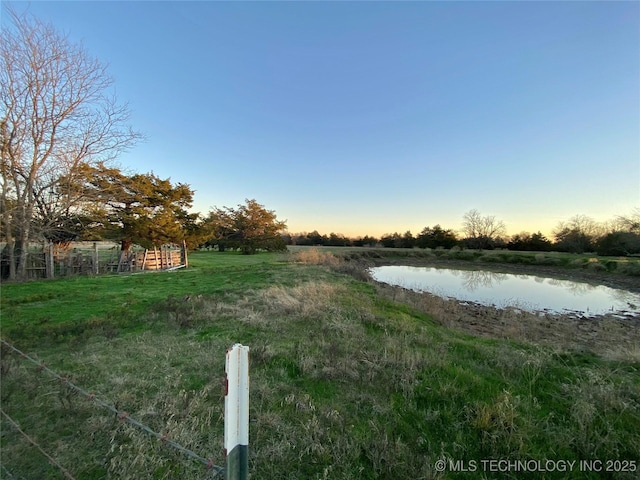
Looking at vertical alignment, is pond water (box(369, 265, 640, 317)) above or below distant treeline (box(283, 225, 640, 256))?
below

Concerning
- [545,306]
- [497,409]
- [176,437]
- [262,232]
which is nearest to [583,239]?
[545,306]

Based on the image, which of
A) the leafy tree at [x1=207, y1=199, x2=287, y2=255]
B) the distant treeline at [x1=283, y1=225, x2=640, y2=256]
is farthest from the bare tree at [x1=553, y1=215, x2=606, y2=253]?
the leafy tree at [x1=207, y1=199, x2=287, y2=255]

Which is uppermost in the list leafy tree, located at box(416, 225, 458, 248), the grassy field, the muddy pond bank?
leafy tree, located at box(416, 225, 458, 248)

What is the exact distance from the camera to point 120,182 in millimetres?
18672

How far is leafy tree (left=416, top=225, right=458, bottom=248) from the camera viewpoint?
55906 millimetres

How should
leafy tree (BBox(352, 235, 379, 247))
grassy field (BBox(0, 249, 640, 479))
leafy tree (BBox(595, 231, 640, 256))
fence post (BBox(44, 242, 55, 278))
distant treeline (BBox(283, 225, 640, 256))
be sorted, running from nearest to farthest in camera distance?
grassy field (BBox(0, 249, 640, 479)), fence post (BBox(44, 242, 55, 278)), leafy tree (BBox(595, 231, 640, 256)), distant treeline (BBox(283, 225, 640, 256)), leafy tree (BBox(352, 235, 379, 247))

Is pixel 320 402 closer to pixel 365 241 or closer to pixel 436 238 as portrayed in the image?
pixel 436 238

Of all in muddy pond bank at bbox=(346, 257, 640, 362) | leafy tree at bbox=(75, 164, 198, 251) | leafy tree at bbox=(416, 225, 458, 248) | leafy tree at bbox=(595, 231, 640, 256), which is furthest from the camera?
leafy tree at bbox=(416, 225, 458, 248)

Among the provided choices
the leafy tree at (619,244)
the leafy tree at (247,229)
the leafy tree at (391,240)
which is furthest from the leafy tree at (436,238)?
the leafy tree at (247,229)

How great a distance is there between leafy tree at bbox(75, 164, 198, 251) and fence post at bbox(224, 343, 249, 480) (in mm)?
19634

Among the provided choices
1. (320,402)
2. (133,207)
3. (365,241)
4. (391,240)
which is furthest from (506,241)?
(320,402)

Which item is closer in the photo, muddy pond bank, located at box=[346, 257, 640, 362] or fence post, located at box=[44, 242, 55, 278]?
muddy pond bank, located at box=[346, 257, 640, 362]

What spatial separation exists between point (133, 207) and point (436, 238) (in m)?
50.7

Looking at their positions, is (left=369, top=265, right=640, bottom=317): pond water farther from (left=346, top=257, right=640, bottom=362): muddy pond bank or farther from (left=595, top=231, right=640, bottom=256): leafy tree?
(left=595, top=231, right=640, bottom=256): leafy tree
